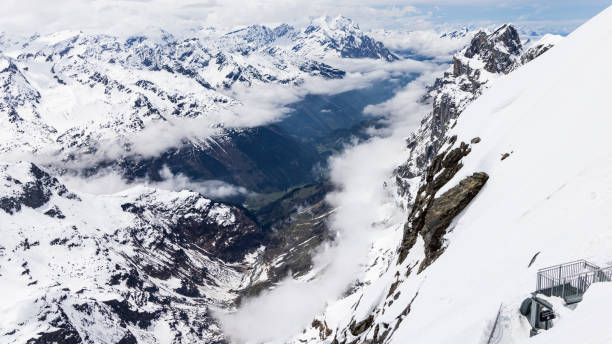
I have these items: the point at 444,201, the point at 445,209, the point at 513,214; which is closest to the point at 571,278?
the point at 513,214

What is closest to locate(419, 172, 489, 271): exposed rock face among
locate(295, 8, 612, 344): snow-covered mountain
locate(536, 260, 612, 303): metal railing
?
locate(295, 8, 612, 344): snow-covered mountain

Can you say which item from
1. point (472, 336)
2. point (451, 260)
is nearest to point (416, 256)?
point (451, 260)

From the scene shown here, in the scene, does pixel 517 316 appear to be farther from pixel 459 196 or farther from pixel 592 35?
pixel 592 35

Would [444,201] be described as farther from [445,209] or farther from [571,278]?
[571,278]

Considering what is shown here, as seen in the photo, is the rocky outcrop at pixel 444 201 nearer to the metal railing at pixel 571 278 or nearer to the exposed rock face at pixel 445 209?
the exposed rock face at pixel 445 209

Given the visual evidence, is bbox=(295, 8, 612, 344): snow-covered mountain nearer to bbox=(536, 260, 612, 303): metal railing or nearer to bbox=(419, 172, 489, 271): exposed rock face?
bbox=(419, 172, 489, 271): exposed rock face

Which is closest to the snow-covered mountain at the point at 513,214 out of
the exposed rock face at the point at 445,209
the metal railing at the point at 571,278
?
the exposed rock face at the point at 445,209

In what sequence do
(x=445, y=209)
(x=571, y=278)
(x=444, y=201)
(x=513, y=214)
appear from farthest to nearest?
1. (x=444, y=201)
2. (x=445, y=209)
3. (x=513, y=214)
4. (x=571, y=278)
